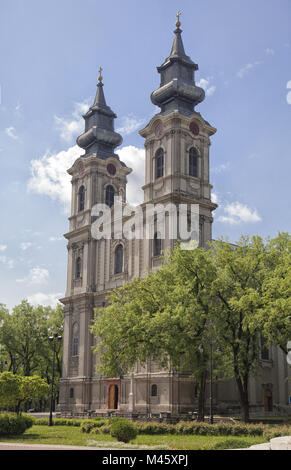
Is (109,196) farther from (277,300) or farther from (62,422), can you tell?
(277,300)

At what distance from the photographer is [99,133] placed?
64188 millimetres

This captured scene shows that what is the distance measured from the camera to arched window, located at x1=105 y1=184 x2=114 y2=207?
6262 centimetres

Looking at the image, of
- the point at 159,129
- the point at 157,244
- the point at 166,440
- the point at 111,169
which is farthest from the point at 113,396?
the point at 166,440

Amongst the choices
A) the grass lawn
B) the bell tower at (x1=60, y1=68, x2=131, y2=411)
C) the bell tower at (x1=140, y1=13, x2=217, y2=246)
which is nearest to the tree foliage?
the grass lawn

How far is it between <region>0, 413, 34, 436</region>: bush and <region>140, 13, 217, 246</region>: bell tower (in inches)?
961

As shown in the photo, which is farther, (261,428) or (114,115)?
(114,115)

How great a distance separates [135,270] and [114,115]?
2348 cm

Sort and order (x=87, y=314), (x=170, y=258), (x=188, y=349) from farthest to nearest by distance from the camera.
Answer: (x=87, y=314)
(x=170, y=258)
(x=188, y=349)

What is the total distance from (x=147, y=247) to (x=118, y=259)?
6.72 metres

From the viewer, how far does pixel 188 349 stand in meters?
35.5

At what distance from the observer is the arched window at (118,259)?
55844mm

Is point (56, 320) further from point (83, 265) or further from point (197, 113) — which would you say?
point (197, 113)

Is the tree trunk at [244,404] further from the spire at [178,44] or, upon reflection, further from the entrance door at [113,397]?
the spire at [178,44]

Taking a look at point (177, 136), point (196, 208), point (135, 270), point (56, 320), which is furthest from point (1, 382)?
point (56, 320)
